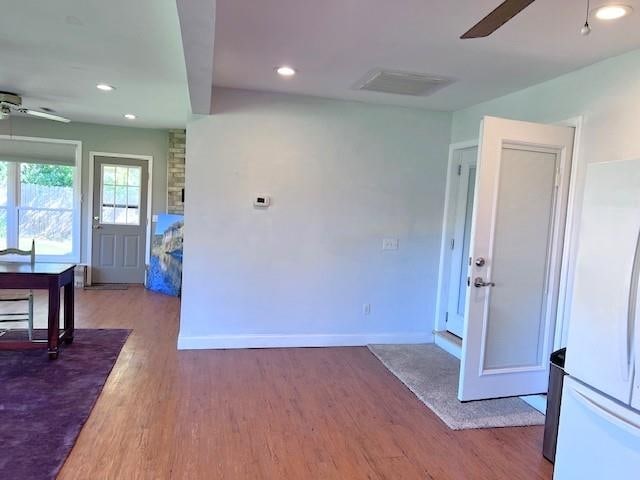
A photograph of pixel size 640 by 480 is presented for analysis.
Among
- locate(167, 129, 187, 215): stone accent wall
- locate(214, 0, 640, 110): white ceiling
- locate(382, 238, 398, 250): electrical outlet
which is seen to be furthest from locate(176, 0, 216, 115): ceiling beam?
locate(167, 129, 187, 215): stone accent wall

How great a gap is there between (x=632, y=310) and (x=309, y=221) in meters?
2.86

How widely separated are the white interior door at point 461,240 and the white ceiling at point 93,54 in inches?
108

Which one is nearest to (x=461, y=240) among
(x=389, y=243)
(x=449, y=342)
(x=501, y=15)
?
(x=389, y=243)

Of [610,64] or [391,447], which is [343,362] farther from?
[610,64]

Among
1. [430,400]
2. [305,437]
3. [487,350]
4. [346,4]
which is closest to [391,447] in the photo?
[305,437]

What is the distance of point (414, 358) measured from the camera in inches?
164

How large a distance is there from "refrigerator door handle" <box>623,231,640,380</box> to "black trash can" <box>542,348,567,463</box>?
825 mm

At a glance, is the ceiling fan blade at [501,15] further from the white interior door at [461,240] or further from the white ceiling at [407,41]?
the white interior door at [461,240]

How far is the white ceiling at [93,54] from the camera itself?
2.51m

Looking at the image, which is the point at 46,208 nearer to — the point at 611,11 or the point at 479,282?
the point at 479,282

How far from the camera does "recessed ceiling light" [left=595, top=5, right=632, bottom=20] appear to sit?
209cm

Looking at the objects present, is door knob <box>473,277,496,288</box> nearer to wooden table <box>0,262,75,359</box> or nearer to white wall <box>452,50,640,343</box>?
white wall <box>452,50,640,343</box>

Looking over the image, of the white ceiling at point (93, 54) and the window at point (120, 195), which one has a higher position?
the white ceiling at point (93, 54)

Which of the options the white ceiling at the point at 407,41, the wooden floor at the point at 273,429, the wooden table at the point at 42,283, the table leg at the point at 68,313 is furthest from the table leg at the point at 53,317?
the white ceiling at the point at 407,41
